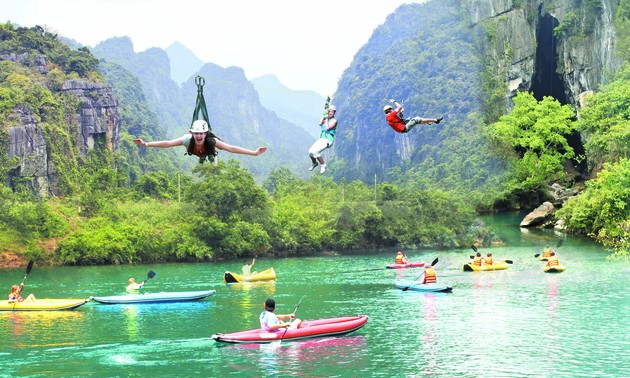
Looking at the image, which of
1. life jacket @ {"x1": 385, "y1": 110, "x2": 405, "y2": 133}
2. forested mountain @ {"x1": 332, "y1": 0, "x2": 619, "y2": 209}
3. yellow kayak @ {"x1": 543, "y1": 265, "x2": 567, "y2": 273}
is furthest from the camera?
forested mountain @ {"x1": 332, "y1": 0, "x2": 619, "y2": 209}

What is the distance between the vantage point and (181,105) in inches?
7475

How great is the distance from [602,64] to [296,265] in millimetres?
29048

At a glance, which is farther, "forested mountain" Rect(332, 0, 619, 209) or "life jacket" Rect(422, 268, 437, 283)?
"forested mountain" Rect(332, 0, 619, 209)

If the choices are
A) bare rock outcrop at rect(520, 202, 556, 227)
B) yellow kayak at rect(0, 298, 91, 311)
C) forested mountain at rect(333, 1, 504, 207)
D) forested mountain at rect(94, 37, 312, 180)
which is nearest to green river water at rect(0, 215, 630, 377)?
yellow kayak at rect(0, 298, 91, 311)

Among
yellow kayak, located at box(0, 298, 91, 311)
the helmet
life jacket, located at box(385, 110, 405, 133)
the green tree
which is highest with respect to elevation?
the green tree

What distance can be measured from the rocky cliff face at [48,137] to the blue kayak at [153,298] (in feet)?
132

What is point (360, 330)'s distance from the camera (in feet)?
81.8

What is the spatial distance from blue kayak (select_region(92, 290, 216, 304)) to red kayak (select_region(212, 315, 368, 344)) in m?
8.85

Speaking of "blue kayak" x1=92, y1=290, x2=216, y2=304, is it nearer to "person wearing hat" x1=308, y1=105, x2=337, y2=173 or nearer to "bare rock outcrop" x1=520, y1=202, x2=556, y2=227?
"person wearing hat" x1=308, y1=105, x2=337, y2=173

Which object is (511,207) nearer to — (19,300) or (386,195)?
(386,195)

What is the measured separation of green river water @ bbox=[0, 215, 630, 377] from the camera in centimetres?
2086

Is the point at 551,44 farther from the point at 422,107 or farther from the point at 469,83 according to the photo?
the point at 422,107

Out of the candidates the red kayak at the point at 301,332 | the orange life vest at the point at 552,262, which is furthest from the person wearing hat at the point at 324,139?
the orange life vest at the point at 552,262

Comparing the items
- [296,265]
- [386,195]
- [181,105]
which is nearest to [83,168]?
[386,195]
